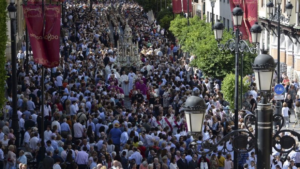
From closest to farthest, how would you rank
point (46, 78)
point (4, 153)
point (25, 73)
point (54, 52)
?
point (4, 153)
point (54, 52)
point (46, 78)
point (25, 73)

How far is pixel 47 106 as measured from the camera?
2478cm

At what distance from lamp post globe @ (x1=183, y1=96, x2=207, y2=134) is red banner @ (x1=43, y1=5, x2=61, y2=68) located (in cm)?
1059

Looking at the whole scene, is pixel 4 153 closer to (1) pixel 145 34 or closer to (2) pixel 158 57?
(2) pixel 158 57

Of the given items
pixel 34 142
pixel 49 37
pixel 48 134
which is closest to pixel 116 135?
pixel 48 134

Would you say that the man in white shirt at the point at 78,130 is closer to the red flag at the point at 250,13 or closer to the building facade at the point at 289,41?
the red flag at the point at 250,13

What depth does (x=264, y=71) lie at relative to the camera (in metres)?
10.7

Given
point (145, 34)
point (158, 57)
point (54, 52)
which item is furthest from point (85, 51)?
point (54, 52)

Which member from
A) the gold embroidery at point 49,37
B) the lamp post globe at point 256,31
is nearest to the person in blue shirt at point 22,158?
the gold embroidery at point 49,37

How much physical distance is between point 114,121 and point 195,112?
12.4 metres

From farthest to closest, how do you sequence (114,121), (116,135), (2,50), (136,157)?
1. (2,50)
2. (114,121)
3. (116,135)
4. (136,157)

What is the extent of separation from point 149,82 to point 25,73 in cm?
544

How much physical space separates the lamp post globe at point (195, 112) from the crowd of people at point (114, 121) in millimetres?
633

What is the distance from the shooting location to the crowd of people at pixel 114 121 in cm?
1902

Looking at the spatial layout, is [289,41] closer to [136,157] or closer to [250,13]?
[250,13]
